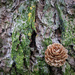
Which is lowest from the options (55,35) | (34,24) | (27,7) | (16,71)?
(16,71)

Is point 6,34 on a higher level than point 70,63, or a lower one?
higher

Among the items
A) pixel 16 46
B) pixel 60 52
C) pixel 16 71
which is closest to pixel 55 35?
pixel 60 52

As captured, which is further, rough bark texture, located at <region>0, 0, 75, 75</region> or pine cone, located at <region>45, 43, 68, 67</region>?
rough bark texture, located at <region>0, 0, 75, 75</region>

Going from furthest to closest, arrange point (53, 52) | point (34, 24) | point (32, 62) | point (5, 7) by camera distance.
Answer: point (5, 7)
point (34, 24)
point (32, 62)
point (53, 52)

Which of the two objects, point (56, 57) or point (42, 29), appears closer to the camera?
point (56, 57)

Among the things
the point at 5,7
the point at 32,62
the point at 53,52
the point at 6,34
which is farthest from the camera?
the point at 5,7

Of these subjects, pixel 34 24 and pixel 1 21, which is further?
pixel 1 21

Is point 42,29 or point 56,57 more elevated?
point 42,29

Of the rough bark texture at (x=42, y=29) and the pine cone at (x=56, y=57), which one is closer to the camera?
the pine cone at (x=56, y=57)

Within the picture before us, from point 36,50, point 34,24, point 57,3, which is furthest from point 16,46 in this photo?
point 57,3

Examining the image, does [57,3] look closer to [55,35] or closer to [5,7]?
[55,35]
